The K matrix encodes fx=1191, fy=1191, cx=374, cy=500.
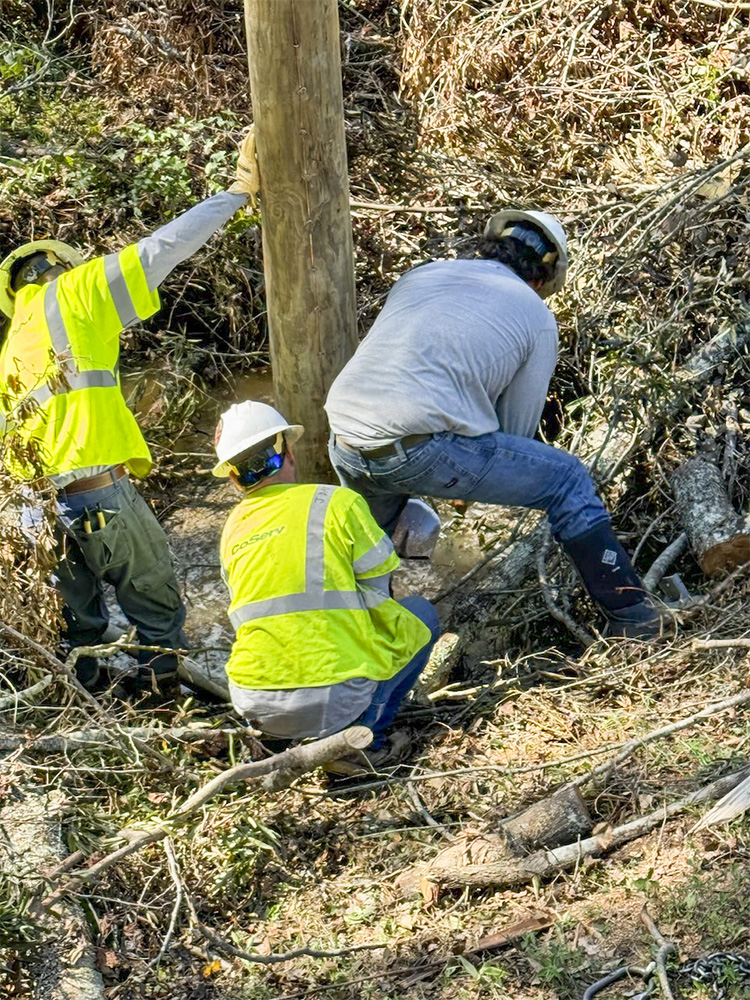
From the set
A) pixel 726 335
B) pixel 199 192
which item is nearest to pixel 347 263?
pixel 726 335

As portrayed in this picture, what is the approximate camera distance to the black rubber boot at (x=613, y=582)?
4625mm

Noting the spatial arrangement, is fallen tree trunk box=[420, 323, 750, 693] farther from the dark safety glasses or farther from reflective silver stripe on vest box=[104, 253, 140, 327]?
reflective silver stripe on vest box=[104, 253, 140, 327]

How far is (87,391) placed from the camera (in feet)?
15.4

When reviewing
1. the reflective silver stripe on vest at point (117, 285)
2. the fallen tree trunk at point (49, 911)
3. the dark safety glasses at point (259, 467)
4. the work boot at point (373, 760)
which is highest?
the reflective silver stripe on vest at point (117, 285)

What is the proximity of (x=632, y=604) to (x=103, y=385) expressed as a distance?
2.27 m

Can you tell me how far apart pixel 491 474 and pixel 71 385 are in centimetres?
168

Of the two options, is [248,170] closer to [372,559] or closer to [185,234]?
[185,234]

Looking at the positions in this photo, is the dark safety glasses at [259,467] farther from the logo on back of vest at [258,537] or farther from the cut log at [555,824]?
the cut log at [555,824]

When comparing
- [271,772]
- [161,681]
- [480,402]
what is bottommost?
[161,681]

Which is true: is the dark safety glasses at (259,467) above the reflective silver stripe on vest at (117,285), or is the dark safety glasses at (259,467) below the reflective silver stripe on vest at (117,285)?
below

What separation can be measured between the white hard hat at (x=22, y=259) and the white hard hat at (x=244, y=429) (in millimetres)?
1178

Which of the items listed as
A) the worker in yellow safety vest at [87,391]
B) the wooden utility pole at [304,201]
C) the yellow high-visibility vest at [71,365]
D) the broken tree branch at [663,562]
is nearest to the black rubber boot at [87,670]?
the worker in yellow safety vest at [87,391]

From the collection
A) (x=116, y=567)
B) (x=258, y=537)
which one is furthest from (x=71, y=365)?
(x=258, y=537)

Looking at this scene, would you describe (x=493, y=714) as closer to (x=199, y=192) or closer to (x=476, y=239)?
(x=476, y=239)
